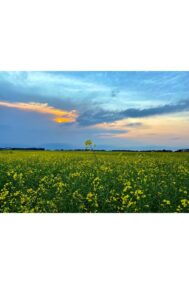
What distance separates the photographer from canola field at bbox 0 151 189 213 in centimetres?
551

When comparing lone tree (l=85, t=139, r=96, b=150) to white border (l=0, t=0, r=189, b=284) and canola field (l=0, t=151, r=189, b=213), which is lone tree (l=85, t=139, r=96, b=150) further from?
white border (l=0, t=0, r=189, b=284)

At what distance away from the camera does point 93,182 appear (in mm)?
5762

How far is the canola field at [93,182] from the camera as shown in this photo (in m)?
5.51

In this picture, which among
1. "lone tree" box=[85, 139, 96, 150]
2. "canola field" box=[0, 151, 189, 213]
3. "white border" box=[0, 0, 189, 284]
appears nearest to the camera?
"white border" box=[0, 0, 189, 284]

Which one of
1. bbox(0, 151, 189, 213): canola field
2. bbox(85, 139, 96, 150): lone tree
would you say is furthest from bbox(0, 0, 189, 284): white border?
bbox(85, 139, 96, 150): lone tree
